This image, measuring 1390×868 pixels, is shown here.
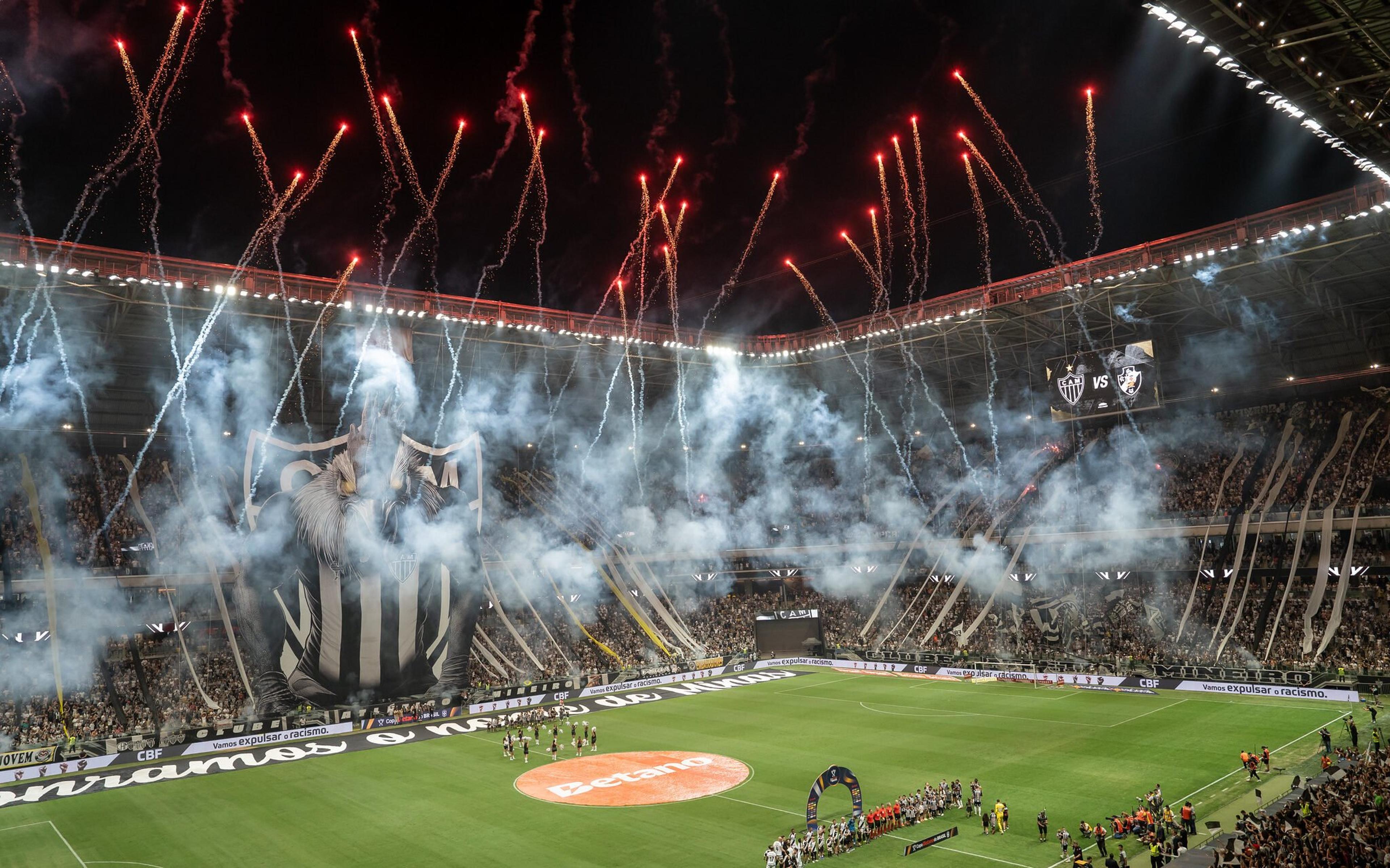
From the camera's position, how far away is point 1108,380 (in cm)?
4694

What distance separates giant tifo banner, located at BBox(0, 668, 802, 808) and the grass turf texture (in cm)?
97

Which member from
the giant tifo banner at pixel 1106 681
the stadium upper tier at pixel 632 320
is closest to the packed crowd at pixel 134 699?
the stadium upper tier at pixel 632 320

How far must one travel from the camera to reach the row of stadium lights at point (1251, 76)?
46.4 feet

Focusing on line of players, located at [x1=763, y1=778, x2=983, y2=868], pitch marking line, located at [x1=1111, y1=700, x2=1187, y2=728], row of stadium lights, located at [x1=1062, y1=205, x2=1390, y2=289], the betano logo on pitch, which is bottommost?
the betano logo on pitch

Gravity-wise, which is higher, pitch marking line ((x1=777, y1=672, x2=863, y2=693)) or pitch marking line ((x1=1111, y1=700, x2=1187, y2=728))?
pitch marking line ((x1=1111, y1=700, x2=1187, y2=728))

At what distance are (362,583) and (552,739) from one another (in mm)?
13179

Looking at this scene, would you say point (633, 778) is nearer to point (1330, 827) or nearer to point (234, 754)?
point (234, 754)

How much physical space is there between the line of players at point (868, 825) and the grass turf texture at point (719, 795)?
0.38 metres

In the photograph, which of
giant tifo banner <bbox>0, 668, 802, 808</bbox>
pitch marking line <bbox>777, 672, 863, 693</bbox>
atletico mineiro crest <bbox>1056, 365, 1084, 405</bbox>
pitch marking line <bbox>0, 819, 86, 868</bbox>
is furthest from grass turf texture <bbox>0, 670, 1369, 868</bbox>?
atletico mineiro crest <bbox>1056, 365, 1084, 405</bbox>

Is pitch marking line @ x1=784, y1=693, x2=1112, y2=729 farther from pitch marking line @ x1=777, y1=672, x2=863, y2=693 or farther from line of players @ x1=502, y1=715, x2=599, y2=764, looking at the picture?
line of players @ x1=502, y1=715, x2=599, y2=764

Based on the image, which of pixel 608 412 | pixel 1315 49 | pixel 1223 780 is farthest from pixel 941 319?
pixel 1315 49

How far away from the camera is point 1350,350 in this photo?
52531 millimetres

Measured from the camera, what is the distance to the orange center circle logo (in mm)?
29125

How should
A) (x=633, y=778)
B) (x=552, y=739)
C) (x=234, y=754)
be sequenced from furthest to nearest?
(x=552, y=739) < (x=234, y=754) < (x=633, y=778)
